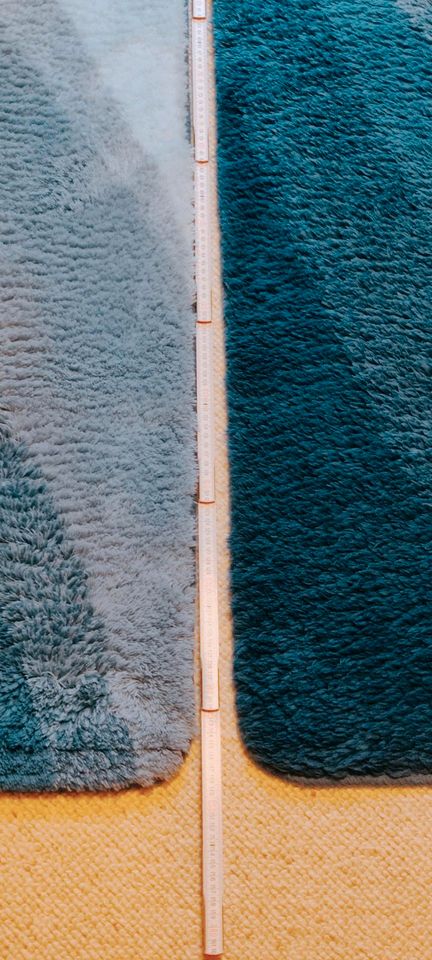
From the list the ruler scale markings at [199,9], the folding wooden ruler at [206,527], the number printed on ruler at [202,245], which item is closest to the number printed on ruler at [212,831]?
the folding wooden ruler at [206,527]

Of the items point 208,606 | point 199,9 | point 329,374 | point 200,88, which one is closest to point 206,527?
point 208,606

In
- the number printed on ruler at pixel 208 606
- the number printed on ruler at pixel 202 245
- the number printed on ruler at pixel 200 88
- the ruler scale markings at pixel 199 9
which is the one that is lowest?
the number printed on ruler at pixel 208 606

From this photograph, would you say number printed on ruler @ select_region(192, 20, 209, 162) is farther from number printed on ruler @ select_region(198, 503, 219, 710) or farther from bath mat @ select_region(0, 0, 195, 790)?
number printed on ruler @ select_region(198, 503, 219, 710)

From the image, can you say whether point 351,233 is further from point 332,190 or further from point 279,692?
point 279,692

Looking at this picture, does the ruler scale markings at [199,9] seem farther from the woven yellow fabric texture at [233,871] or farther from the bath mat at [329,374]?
the woven yellow fabric texture at [233,871]

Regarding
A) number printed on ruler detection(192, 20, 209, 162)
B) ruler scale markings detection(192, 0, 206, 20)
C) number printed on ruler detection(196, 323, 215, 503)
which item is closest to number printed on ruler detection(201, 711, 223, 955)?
number printed on ruler detection(196, 323, 215, 503)
